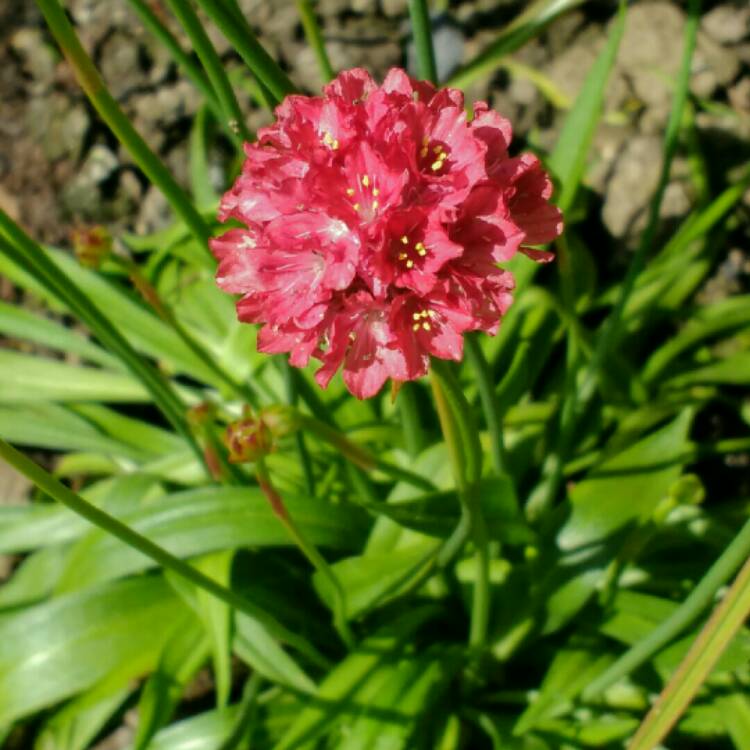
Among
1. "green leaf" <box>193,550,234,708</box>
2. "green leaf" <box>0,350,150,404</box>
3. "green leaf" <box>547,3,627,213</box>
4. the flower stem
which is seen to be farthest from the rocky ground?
"green leaf" <box>193,550,234,708</box>

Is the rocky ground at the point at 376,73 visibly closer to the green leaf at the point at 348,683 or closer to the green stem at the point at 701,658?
the green leaf at the point at 348,683

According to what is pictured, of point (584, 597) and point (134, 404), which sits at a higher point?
point (134, 404)

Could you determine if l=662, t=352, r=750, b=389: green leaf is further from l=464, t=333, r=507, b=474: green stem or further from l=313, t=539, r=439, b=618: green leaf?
l=313, t=539, r=439, b=618: green leaf

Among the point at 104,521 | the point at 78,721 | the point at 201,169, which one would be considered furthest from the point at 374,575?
the point at 201,169

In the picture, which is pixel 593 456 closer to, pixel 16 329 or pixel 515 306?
pixel 515 306

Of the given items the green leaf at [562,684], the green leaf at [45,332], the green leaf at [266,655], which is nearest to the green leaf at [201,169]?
the green leaf at [45,332]

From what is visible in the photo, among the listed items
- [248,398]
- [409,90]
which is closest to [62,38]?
[409,90]
